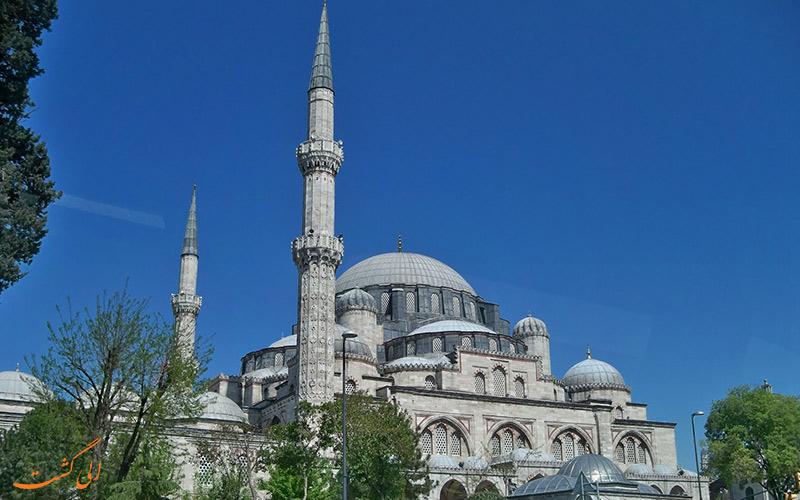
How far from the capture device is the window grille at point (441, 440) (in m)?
36.3

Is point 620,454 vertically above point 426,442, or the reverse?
point 426,442

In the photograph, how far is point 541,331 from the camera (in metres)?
46.3

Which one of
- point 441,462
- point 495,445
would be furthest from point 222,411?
point 495,445

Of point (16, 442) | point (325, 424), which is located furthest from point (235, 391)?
point (16, 442)

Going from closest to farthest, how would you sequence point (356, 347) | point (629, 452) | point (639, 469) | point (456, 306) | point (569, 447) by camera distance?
point (356, 347) → point (569, 447) → point (639, 469) → point (629, 452) → point (456, 306)

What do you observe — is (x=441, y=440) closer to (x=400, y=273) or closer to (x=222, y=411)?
(x=222, y=411)

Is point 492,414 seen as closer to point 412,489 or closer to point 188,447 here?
point 412,489

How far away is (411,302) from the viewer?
153 feet

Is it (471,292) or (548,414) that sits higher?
(471,292)

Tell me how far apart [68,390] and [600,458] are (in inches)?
679

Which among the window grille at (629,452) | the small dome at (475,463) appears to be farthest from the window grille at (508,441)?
the window grille at (629,452)

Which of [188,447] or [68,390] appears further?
[188,447]

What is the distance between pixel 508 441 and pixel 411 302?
36.4 ft

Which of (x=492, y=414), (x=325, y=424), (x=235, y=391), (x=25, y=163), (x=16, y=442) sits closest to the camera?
(x=25, y=163)
